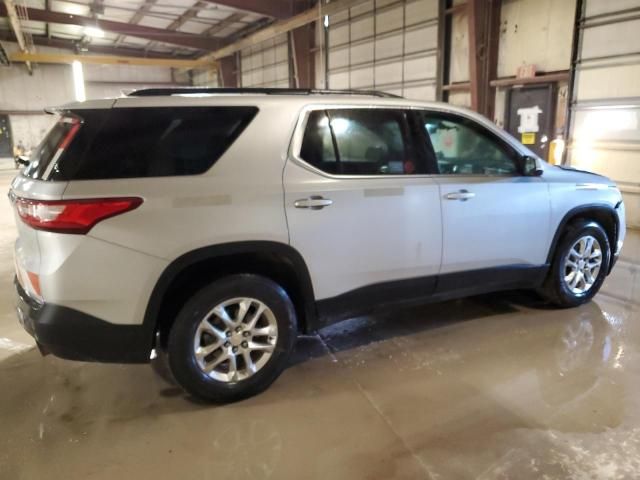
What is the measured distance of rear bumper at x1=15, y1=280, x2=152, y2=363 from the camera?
7.47ft

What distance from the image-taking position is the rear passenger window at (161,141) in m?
2.29

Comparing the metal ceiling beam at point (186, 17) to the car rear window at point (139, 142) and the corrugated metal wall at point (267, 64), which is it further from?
the car rear window at point (139, 142)

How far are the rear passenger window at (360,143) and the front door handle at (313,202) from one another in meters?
0.18

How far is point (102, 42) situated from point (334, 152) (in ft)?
68.7

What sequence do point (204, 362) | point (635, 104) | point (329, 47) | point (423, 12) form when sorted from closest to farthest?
1. point (204, 362)
2. point (635, 104)
3. point (423, 12)
4. point (329, 47)

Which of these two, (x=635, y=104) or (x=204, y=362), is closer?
(x=204, y=362)

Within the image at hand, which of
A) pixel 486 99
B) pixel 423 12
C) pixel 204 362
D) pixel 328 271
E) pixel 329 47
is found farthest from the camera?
pixel 329 47

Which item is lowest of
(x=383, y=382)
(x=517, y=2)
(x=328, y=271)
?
(x=383, y=382)

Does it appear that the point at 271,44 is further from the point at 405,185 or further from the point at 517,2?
the point at 405,185

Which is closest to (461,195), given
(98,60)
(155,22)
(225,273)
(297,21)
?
(225,273)

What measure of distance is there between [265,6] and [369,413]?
11851mm

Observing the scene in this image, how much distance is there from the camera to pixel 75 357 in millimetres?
2365

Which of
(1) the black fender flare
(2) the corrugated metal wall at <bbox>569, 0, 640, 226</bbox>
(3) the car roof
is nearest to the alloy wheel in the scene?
(3) the car roof

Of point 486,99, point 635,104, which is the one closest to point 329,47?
point 486,99
